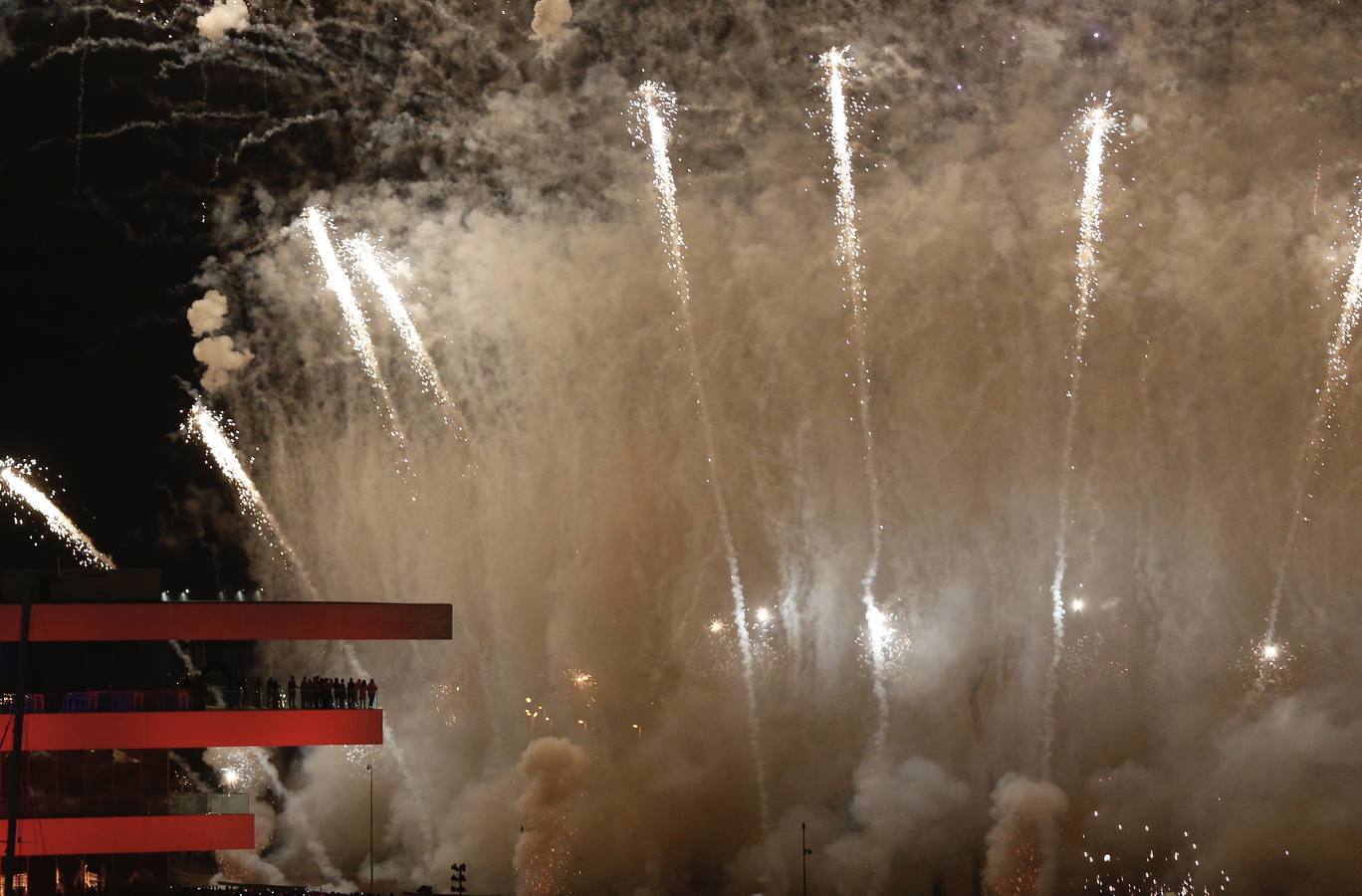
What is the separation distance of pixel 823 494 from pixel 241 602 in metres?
21.8

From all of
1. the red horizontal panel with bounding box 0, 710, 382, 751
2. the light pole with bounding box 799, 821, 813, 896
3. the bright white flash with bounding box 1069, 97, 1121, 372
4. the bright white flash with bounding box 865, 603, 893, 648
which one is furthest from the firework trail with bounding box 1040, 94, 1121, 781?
the red horizontal panel with bounding box 0, 710, 382, 751

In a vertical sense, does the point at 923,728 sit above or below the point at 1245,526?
below

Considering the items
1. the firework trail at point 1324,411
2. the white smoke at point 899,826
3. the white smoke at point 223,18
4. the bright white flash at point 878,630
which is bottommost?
the white smoke at point 899,826

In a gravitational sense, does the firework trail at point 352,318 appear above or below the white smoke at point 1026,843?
above

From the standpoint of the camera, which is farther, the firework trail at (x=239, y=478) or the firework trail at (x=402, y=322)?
the firework trail at (x=239, y=478)

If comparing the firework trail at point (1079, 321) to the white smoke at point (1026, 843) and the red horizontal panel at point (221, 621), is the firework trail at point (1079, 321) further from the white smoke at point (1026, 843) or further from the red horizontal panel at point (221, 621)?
the red horizontal panel at point (221, 621)

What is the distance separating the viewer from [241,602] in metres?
36.7

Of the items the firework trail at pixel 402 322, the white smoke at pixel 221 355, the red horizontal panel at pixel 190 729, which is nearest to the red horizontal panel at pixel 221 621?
the red horizontal panel at pixel 190 729

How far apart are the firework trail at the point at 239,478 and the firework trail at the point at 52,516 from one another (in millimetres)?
4677

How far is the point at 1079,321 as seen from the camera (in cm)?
5106

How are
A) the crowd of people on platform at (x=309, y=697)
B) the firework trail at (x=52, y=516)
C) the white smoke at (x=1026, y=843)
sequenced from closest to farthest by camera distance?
the crowd of people on platform at (x=309, y=697) < the white smoke at (x=1026, y=843) < the firework trail at (x=52, y=516)

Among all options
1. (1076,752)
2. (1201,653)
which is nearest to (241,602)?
(1076,752)

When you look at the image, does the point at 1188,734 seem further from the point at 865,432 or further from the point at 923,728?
the point at 865,432

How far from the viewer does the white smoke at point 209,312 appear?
50.5 meters
